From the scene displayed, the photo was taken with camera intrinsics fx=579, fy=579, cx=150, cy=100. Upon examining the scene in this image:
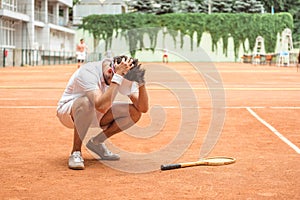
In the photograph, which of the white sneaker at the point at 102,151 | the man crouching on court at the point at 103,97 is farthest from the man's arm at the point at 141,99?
the white sneaker at the point at 102,151

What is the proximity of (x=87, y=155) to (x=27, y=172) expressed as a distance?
1005mm

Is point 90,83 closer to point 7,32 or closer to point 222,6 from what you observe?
point 7,32

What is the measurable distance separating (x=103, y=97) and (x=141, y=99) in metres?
0.46

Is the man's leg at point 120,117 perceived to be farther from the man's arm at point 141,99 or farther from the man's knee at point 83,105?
the man's knee at point 83,105

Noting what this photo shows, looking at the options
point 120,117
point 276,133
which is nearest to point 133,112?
point 120,117

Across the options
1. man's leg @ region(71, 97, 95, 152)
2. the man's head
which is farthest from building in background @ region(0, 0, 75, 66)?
the man's head

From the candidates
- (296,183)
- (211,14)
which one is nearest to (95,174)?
(296,183)

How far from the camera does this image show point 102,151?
5500 millimetres

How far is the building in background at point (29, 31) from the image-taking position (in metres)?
44.7

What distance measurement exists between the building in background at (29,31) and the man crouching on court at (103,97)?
35.2 metres

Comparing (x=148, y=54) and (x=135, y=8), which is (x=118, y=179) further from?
(x=135, y=8)

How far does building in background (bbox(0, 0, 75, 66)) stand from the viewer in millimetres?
44656

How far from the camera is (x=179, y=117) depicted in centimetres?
912

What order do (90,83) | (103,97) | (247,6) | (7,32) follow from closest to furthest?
(103,97) → (90,83) → (7,32) → (247,6)
